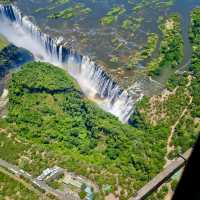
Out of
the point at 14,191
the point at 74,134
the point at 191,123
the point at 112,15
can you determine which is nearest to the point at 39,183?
the point at 14,191

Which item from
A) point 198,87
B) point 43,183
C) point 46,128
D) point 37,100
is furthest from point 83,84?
point 43,183

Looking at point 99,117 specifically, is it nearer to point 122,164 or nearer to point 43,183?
point 122,164

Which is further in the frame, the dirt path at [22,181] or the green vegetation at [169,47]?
the green vegetation at [169,47]

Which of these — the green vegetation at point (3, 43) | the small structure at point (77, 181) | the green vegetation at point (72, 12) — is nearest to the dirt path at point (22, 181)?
the small structure at point (77, 181)

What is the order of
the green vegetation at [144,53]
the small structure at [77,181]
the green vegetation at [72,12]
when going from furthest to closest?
the green vegetation at [72,12] < the green vegetation at [144,53] < the small structure at [77,181]

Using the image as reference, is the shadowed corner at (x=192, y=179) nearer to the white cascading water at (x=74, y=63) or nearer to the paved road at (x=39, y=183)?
the paved road at (x=39, y=183)

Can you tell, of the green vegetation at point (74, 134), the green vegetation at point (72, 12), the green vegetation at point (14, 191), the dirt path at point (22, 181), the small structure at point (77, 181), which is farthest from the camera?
the green vegetation at point (72, 12)

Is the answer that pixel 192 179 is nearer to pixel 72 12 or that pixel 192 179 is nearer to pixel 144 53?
pixel 144 53
